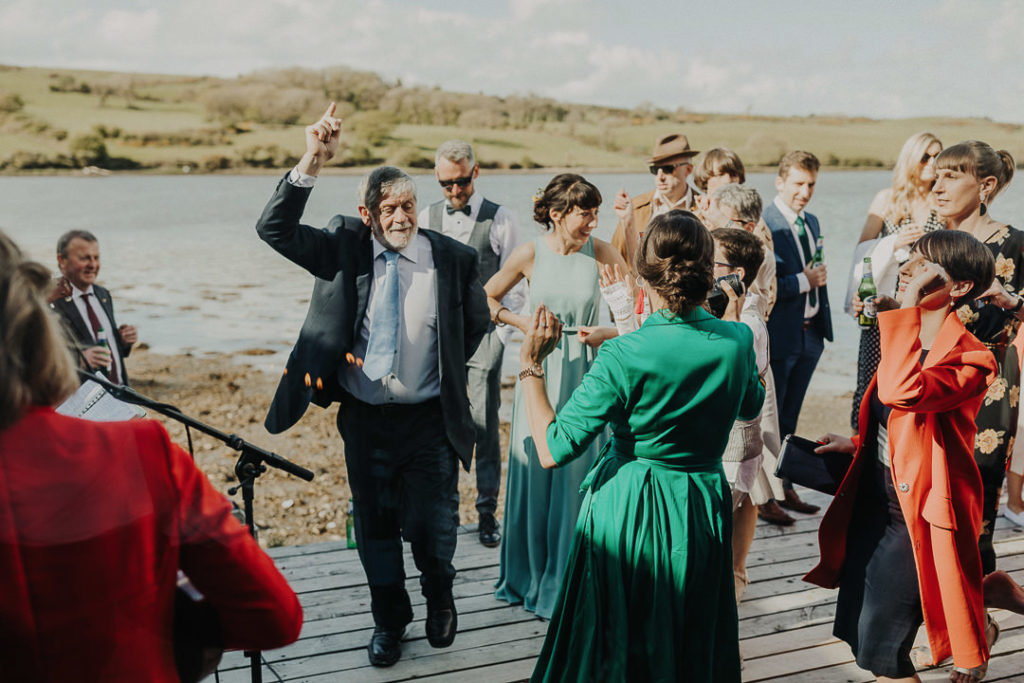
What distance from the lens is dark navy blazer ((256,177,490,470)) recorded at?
3.08 m

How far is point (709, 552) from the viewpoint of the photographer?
2.26 m

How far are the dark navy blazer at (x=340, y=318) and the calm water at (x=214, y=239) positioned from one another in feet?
3.49

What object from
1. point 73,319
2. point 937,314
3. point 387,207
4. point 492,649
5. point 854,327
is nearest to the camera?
point 937,314

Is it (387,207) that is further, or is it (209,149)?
(209,149)

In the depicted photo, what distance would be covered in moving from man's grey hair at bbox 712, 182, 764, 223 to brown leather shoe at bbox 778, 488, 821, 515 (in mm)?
1786

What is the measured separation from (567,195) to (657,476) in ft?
5.43

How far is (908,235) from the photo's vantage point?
13.2 ft

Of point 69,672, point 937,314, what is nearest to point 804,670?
point 937,314

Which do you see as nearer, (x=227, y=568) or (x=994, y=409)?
(x=227, y=568)

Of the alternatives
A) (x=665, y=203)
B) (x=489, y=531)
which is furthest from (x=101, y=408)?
(x=665, y=203)

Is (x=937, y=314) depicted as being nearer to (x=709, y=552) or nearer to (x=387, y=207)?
(x=709, y=552)

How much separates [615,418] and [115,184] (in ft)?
173

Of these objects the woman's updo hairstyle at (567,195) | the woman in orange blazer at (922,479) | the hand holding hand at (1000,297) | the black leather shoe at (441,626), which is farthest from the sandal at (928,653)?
the woman's updo hairstyle at (567,195)

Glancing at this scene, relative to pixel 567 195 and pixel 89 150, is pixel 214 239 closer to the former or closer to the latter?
pixel 89 150
